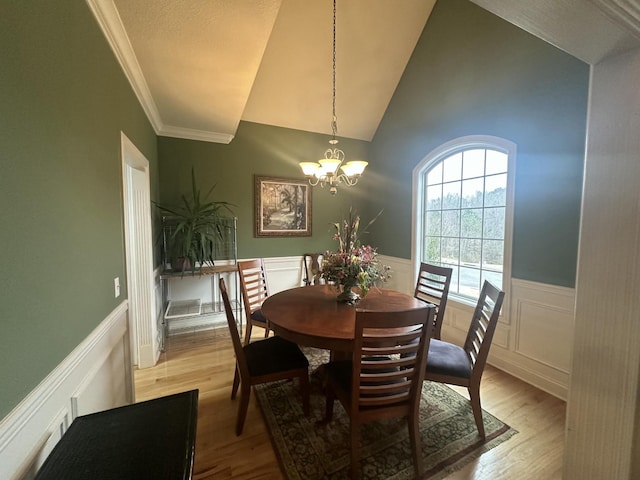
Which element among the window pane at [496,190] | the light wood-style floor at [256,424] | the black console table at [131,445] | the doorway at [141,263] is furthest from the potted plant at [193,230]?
the window pane at [496,190]

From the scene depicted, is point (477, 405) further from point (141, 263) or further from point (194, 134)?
point (194, 134)

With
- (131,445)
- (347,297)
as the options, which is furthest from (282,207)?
(131,445)

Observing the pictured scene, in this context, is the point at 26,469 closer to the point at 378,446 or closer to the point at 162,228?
the point at 378,446

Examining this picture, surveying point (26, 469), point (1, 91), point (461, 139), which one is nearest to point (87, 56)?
point (1, 91)

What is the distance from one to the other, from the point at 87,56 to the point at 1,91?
742mm

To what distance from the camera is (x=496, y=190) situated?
9.10 feet

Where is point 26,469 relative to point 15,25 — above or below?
below

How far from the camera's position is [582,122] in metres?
2.07

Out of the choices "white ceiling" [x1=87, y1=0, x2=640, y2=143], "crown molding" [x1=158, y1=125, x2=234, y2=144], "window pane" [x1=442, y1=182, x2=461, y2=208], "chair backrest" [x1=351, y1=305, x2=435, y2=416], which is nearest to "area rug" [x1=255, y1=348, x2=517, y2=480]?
"chair backrest" [x1=351, y1=305, x2=435, y2=416]

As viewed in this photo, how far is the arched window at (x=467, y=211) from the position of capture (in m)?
2.70

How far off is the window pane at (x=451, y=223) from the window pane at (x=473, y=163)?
453mm

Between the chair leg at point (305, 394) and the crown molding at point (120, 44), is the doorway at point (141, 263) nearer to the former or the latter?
the crown molding at point (120, 44)

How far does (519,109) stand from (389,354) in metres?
2.60

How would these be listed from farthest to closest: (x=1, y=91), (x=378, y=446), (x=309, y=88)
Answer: (x=309, y=88) < (x=378, y=446) < (x=1, y=91)
